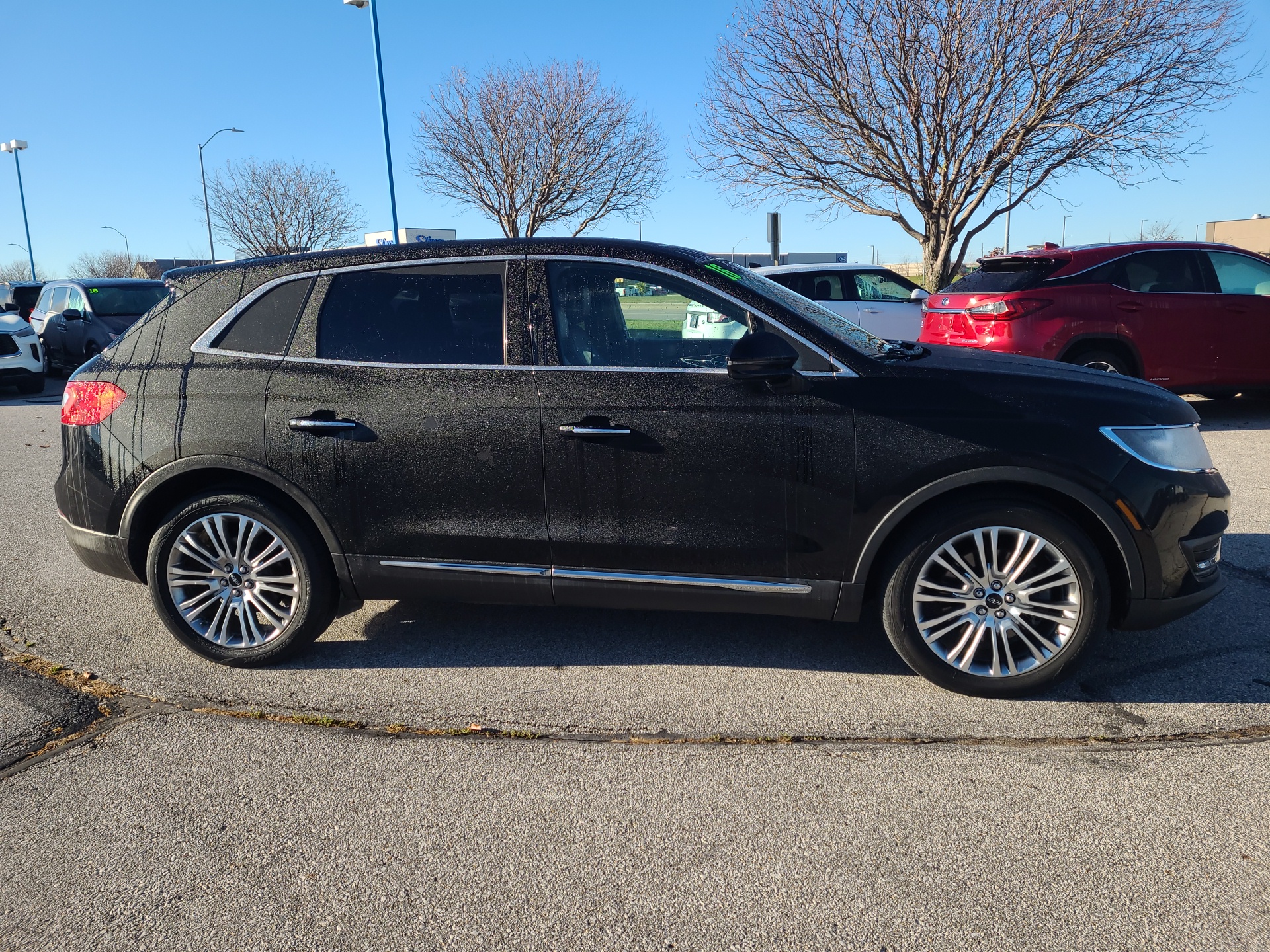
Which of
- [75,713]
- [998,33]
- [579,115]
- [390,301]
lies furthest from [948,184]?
[75,713]

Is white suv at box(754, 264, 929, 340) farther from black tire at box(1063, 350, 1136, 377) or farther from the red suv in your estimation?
black tire at box(1063, 350, 1136, 377)

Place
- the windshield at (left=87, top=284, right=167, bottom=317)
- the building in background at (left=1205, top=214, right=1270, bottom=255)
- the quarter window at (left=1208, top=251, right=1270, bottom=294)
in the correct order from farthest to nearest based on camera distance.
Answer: the building in background at (left=1205, top=214, right=1270, bottom=255) → the windshield at (left=87, top=284, right=167, bottom=317) → the quarter window at (left=1208, top=251, right=1270, bottom=294)

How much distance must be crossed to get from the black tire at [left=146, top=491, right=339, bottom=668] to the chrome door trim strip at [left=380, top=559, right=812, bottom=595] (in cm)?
34

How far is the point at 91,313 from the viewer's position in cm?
1731

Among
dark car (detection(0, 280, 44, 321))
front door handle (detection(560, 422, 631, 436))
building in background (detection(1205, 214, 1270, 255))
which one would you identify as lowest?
front door handle (detection(560, 422, 631, 436))

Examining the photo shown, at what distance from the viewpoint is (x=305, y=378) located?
3982mm

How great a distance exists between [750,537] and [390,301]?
5.96 ft

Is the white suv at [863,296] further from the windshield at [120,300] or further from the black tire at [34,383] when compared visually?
the black tire at [34,383]

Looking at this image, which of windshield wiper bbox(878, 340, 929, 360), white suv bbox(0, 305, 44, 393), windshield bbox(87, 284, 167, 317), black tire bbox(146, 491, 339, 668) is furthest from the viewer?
windshield bbox(87, 284, 167, 317)

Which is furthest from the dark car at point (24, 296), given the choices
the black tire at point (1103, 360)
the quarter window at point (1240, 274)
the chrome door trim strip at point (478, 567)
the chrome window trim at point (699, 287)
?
the quarter window at point (1240, 274)

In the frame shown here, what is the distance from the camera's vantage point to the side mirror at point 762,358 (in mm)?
3562

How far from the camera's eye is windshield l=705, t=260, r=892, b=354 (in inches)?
151

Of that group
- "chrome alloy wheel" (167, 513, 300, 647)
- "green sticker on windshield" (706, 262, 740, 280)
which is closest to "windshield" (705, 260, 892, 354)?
"green sticker on windshield" (706, 262, 740, 280)

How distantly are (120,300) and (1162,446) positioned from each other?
1865 centimetres
